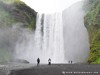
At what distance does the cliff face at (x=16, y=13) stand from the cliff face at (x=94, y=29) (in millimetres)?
26070

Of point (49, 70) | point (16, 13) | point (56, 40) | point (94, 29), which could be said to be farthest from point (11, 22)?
point (49, 70)

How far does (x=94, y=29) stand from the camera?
254ft

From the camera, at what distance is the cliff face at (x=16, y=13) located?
94.4 metres

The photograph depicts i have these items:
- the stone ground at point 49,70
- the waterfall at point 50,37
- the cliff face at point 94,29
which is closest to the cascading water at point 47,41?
the waterfall at point 50,37

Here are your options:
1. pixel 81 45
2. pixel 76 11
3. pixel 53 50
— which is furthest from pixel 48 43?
pixel 76 11

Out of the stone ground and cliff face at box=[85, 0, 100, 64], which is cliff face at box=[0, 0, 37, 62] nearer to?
cliff face at box=[85, 0, 100, 64]

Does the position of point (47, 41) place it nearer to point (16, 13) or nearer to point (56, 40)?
point (56, 40)

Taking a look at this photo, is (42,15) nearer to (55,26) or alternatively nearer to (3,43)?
(55,26)

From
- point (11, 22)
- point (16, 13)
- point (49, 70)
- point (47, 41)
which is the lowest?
point (49, 70)

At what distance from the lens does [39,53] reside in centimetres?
9600

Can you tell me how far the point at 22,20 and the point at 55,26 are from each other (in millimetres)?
14608

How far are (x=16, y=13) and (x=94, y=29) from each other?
115 ft

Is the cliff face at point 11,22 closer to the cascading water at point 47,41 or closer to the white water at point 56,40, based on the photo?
the white water at point 56,40

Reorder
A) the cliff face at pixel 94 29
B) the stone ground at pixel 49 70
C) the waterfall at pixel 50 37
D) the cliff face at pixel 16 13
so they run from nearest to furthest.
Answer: the stone ground at pixel 49 70 → the cliff face at pixel 94 29 → the cliff face at pixel 16 13 → the waterfall at pixel 50 37
